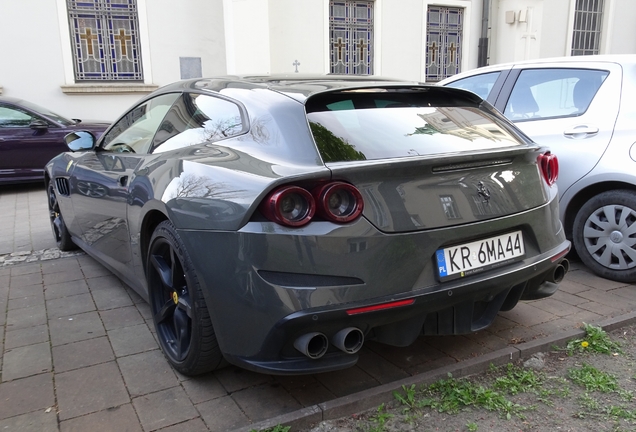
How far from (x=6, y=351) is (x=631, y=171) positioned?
13.7 feet

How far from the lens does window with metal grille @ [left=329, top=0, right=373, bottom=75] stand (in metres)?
→ 12.1

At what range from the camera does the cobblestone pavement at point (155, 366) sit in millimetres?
2395

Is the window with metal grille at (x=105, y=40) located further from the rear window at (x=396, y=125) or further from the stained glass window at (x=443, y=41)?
the rear window at (x=396, y=125)

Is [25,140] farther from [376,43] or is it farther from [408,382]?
[408,382]

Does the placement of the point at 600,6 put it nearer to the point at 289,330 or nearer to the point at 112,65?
the point at 112,65

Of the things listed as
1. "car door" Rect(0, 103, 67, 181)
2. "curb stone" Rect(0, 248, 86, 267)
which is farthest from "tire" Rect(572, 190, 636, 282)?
"car door" Rect(0, 103, 67, 181)

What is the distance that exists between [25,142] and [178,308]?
706cm

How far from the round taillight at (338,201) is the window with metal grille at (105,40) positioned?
9848mm

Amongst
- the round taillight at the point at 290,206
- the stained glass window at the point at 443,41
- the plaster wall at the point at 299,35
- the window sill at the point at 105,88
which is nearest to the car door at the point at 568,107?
the round taillight at the point at 290,206

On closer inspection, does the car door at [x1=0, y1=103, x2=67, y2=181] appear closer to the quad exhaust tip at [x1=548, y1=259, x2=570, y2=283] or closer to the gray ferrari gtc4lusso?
the gray ferrari gtc4lusso

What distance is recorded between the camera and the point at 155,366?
9.34ft

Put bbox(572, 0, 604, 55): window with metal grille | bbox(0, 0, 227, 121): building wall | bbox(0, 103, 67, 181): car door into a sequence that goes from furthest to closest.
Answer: bbox(572, 0, 604, 55): window with metal grille, bbox(0, 0, 227, 121): building wall, bbox(0, 103, 67, 181): car door

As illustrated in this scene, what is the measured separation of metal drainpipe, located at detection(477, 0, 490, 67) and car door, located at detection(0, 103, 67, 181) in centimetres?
1013

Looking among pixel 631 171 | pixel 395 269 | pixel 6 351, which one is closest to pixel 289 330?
pixel 395 269
